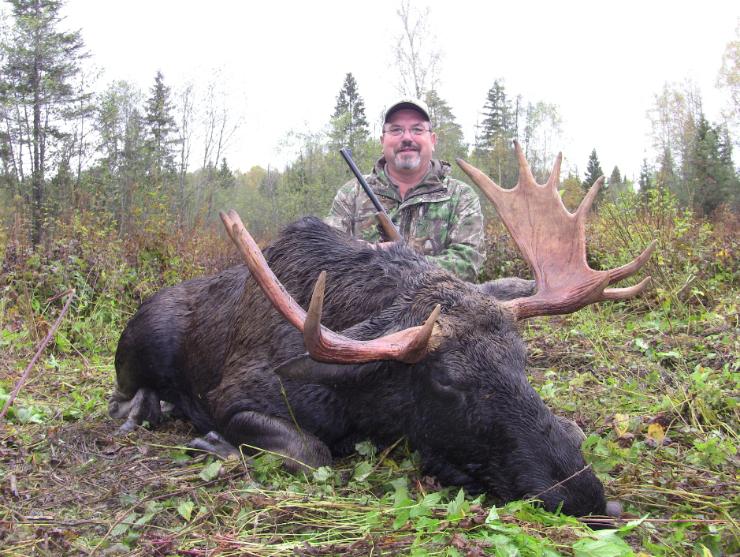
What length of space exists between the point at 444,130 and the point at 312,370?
3366 cm

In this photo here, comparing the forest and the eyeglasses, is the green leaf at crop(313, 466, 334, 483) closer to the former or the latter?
the forest

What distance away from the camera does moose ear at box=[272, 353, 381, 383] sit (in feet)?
9.59

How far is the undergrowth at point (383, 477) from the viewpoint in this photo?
7.59ft

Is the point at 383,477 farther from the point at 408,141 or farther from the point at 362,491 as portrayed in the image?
the point at 408,141

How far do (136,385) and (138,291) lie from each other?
161 inches

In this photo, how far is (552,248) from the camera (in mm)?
3785

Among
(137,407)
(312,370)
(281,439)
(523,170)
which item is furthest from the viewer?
(137,407)

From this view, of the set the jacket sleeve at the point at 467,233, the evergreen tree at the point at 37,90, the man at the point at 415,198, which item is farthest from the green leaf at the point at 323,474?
the evergreen tree at the point at 37,90

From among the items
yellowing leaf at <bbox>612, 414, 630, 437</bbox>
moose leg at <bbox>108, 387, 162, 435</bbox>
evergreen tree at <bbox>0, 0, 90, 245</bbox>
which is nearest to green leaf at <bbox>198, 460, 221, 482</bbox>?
moose leg at <bbox>108, 387, 162, 435</bbox>

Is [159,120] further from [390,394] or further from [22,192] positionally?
[390,394]

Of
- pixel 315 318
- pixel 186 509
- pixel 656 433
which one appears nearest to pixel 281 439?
pixel 186 509

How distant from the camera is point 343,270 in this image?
3771 millimetres

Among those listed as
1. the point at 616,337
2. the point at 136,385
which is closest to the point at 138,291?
the point at 136,385

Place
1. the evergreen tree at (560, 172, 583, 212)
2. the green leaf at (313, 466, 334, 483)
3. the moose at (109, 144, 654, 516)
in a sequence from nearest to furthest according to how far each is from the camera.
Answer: the moose at (109, 144, 654, 516) → the green leaf at (313, 466, 334, 483) → the evergreen tree at (560, 172, 583, 212)
